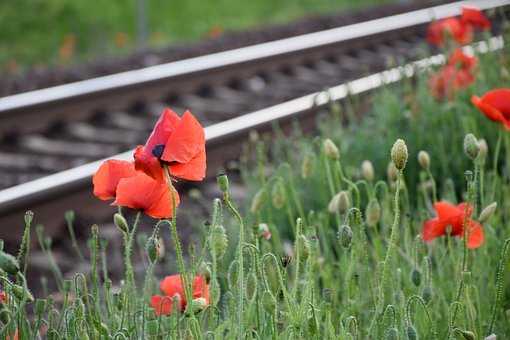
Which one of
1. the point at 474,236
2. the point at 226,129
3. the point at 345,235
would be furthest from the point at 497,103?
the point at 226,129

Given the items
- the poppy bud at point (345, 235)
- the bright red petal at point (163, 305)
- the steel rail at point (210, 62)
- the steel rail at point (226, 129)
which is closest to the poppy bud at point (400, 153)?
the poppy bud at point (345, 235)

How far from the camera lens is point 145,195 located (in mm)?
1867

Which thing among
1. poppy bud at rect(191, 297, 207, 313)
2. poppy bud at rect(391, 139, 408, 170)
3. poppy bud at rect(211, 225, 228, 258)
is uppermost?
poppy bud at rect(391, 139, 408, 170)

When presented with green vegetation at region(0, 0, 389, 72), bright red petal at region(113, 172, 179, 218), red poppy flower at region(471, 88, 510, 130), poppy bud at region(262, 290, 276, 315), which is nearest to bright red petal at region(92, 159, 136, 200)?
bright red petal at region(113, 172, 179, 218)

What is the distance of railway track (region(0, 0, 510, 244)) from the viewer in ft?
12.4

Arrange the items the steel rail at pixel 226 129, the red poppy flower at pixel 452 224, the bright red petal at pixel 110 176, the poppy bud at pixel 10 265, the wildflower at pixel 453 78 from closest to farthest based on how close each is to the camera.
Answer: the poppy bud at pixel 10 265 < the bright red petal at pixel 110 176 < the red poppy flower at pixel 452 224 < the steel rail at pixel 226 129 < the wildflower at pixel 453 78

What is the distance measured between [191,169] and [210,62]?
4.56 metres

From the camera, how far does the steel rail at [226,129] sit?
3.56 m

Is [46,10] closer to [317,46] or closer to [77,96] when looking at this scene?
[317,46]

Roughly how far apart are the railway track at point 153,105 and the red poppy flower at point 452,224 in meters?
1.48

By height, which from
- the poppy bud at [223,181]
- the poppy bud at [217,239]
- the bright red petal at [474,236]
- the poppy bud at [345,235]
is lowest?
the bright red petal at [474,236]

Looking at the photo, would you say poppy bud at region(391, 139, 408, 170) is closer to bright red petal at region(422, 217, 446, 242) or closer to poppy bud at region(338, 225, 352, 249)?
poppy bud at region(338, 225, 352, 249)

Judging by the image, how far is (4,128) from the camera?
496 centimetres

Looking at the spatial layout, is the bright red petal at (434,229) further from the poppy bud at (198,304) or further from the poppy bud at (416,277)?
the poppy bud at (198,304)
